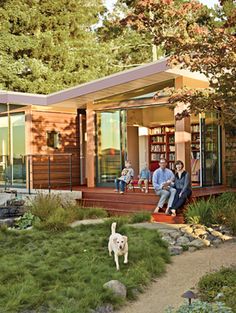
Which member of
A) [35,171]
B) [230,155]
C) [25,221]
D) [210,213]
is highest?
[230,155]

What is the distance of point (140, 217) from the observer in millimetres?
9141

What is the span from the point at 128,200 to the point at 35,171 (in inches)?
143

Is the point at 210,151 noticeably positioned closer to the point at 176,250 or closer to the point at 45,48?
the point at 176,250

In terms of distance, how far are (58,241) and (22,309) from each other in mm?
2747

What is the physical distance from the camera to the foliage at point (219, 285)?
15.6 feet

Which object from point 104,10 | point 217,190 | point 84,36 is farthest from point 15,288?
point 104,10

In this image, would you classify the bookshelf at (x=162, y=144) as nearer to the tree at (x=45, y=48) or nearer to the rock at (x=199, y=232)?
the rock at (x=199, y=232)

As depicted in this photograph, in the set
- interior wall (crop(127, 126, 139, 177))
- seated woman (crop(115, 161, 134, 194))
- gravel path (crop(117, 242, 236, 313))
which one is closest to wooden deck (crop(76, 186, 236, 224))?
seated woman (crop(115, 161, 134, 194))

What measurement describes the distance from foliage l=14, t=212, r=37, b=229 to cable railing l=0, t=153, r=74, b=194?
11.2 feet

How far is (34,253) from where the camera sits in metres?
6.53

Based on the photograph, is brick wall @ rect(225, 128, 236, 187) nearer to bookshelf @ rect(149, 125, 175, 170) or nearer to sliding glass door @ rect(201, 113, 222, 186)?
sliding glass door @ rect(201, 113, 222, 186)

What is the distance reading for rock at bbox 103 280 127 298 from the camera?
16.4 feet

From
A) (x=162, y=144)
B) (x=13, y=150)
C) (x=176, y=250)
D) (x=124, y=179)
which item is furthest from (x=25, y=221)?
(x=162, y=144)

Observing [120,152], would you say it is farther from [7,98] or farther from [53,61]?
[53,61]
